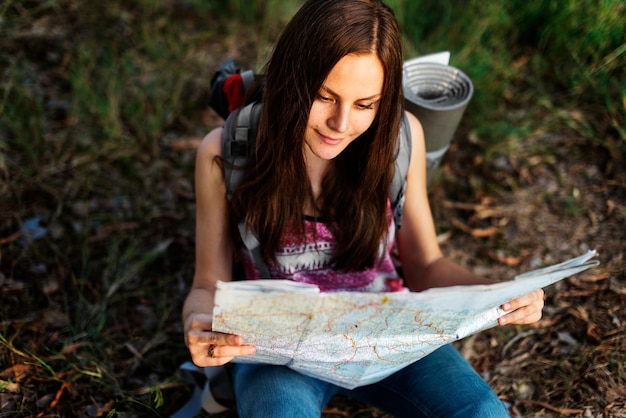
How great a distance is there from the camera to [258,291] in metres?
1.32

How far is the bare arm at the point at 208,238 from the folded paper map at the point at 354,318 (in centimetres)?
20

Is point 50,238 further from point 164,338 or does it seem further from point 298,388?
point 298,388

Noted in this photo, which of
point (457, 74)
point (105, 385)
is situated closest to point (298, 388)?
point (105, 385)

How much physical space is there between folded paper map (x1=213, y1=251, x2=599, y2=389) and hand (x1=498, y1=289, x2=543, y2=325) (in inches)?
1.4

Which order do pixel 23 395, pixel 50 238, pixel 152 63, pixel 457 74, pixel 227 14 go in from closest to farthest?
1. pixel 23 395
2. pixel 457 74
3. pixel 50 238
4. pixel 152 63
5. pixel 227 14

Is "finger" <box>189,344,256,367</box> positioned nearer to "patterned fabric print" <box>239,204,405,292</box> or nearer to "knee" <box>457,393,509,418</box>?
"patterned fabric print" <box>239,204,405,292</box>

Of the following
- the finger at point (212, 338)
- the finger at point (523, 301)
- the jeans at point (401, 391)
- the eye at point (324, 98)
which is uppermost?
the eye at point (324, 98)

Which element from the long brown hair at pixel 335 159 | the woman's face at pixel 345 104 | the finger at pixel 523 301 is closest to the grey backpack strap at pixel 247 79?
the long brown hair at pixel 335 159

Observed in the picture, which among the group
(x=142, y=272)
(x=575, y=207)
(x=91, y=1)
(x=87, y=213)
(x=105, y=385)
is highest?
(x=91, y=1)

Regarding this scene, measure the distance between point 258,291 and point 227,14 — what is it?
10.7 feet

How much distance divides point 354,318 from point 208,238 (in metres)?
0.71

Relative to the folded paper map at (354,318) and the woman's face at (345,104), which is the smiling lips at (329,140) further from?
the folded paper map at (354,318)

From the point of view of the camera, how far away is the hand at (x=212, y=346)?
5.14ft

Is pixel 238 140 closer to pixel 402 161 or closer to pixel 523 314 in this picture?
pixel 402 161
